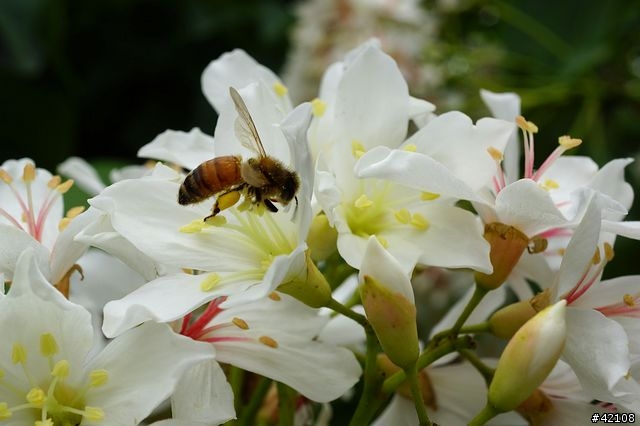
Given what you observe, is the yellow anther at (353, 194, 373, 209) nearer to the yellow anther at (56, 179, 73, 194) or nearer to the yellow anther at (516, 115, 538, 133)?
the yellow anther at (516, 115, 538, 133)

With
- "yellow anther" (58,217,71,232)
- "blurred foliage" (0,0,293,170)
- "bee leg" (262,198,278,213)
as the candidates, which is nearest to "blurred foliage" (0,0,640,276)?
"blurred foliage" (0,0,293,170)

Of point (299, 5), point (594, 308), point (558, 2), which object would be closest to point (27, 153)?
point (299, 5)

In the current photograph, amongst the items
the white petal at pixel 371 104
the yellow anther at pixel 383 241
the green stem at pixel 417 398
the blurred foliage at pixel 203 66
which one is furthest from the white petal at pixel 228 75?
the blurred foliage at pixel 203 66

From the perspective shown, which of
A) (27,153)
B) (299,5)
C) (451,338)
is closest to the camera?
→ (451,338)

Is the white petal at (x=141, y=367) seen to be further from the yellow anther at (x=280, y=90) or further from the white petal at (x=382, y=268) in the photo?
the yellow anther at (x=280, y=90)

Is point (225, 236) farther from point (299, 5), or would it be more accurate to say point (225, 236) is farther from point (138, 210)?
point (299, 5)

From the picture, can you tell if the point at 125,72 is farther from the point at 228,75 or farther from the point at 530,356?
the point at 530,356

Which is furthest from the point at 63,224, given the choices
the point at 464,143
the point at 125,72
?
the point at 125,72
